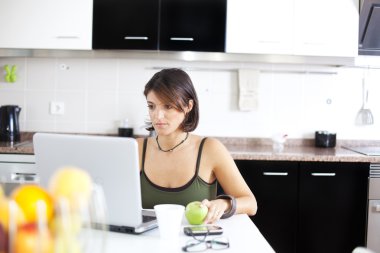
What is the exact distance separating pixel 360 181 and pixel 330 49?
0.86 m

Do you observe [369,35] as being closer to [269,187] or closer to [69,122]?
[269,187]

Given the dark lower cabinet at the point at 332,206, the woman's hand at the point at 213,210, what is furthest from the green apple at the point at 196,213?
the dark lower cabinet at the point at 332,206

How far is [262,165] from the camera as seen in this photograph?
10.0 ft

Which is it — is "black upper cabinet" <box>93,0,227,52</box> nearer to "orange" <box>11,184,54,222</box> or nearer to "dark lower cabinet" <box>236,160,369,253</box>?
"dark lower cabinet" <box>236,160,369,253</box>

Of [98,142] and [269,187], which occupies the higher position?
[98,142]

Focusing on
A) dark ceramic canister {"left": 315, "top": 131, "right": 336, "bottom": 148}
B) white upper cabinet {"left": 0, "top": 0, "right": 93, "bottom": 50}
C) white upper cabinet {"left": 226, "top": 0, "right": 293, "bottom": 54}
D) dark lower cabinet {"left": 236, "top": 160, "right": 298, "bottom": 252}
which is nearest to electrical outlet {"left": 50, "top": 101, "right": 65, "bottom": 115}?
white upper cabinet {"left": 0, "top": 0, "right": 93, "bottom": 50}

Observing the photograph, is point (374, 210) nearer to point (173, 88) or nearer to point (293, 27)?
point (293, 27)

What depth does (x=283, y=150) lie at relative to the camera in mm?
3336

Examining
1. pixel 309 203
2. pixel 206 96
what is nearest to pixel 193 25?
pixel 206 96

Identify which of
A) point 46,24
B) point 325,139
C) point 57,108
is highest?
point 46,24

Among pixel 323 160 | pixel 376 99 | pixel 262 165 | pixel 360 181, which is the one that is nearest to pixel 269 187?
pixel 262 165

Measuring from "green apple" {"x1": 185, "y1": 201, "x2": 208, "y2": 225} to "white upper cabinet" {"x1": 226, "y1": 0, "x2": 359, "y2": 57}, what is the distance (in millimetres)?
1901

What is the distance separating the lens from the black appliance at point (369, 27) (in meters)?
3.24

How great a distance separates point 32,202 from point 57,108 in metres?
3.05
